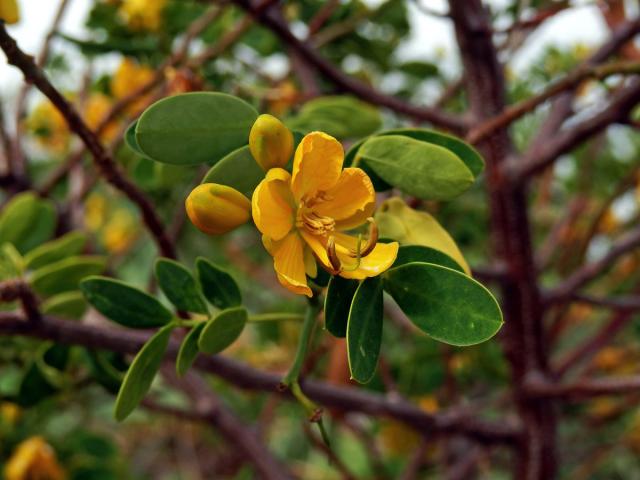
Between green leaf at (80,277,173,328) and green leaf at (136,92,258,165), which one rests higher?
green leaf at (136,92,258,165)

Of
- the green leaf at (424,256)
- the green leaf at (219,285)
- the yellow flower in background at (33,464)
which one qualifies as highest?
the green leaf at (424,256)

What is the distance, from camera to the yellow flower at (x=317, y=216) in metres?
0.42

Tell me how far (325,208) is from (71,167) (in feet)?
2.58

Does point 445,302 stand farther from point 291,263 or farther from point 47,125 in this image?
point 47,125

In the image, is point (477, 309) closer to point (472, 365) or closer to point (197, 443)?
point (472, 365)

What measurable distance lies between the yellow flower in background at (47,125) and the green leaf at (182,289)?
883 mm

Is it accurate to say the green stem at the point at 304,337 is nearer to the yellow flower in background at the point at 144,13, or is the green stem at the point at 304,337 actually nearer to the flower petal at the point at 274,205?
the flower petal at the point at 274,205

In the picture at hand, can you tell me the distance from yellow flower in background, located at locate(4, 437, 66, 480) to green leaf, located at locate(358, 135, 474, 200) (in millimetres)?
769

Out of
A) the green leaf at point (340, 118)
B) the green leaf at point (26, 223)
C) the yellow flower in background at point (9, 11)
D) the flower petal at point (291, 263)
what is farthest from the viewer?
the green leaf at point (26, 223)

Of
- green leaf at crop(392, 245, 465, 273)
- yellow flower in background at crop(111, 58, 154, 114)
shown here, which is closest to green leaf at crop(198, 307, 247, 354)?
green leaf at crop(392, 245, 465, 273)

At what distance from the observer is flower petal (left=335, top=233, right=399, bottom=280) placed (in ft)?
1.38

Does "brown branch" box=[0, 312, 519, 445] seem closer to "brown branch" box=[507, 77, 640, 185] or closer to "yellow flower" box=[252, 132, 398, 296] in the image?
"yellow flower" box=[252, 132, 398, 296]

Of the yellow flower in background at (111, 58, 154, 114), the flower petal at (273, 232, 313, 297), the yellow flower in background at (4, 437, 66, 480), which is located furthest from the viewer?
the yellow flower in background at (111, 58, 154, 114)

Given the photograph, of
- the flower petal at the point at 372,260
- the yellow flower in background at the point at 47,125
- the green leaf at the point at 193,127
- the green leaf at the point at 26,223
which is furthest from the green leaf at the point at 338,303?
the yellow flower in background at the point at 47,125
